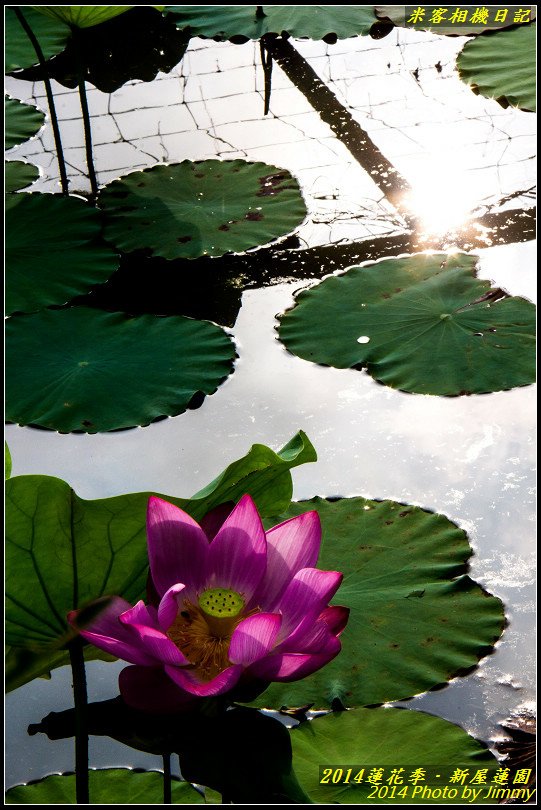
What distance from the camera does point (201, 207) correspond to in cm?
259

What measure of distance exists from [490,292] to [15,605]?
1.55m

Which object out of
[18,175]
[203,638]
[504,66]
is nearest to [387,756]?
[203,638]

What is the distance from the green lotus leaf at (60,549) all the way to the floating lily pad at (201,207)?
58.4 inches

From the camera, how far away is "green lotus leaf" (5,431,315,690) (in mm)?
973

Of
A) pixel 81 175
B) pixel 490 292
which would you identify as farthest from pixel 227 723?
pixel 81 175

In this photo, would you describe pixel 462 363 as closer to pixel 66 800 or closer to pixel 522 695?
pixel 522 695

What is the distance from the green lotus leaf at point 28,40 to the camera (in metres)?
3.34

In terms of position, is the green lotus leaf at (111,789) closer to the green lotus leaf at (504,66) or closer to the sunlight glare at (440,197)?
the sunlight glare at (440,197)

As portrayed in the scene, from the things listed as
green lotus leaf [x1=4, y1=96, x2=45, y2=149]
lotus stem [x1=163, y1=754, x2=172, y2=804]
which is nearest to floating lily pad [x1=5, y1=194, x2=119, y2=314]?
green lotus leaf [x1=4, y1=96, x2=45, y2=149]

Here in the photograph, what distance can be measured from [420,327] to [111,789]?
126cm

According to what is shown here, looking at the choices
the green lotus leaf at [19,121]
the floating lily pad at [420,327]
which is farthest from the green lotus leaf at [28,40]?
the floating lily pad at [420,327]

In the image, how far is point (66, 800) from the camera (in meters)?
1.21

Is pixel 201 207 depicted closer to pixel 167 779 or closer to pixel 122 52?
pixel 122 52

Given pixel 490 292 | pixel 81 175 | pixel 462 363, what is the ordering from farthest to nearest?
1. pixel 81 175
2. pixel 490 292
3. pixel 462 363
